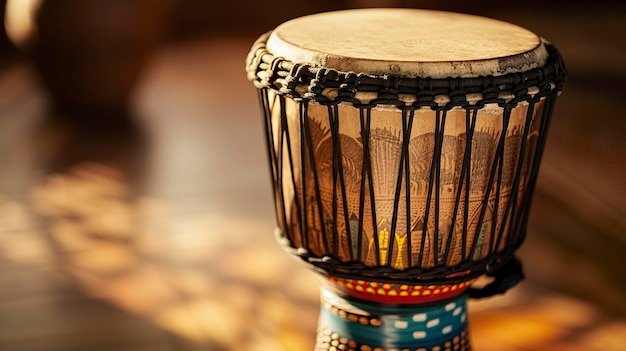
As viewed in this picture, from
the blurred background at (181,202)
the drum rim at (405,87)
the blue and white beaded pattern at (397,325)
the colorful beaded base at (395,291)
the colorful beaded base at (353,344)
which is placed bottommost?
the blurred background at (181,202)

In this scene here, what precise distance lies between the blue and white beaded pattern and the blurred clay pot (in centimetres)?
184

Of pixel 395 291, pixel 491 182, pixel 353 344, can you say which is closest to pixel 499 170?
pixel 491 182

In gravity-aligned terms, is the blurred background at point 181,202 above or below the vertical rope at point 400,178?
below

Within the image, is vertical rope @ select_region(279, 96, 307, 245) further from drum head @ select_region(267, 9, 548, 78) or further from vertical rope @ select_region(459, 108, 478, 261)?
vertical rope @ select_region(459, 108, 478, 261)

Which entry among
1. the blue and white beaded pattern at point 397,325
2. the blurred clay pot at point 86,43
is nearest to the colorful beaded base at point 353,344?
the blue and white beaded pattern at point 397,325

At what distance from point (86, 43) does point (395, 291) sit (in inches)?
76.8

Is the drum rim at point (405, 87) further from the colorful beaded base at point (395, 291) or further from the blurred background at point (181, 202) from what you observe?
the blurred background at point (181, 202)

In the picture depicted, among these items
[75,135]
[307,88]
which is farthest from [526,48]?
[75,135]

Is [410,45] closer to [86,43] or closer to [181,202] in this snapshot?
[181,202]

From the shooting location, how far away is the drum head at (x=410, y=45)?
1.01 m

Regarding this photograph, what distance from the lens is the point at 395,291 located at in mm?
1185

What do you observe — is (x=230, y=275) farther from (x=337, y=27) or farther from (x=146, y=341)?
(x=337, y=27)

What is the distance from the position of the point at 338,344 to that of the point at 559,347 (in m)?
0.58

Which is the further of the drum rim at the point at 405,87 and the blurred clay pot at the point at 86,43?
the blurred clay pot at the point at 86,43
